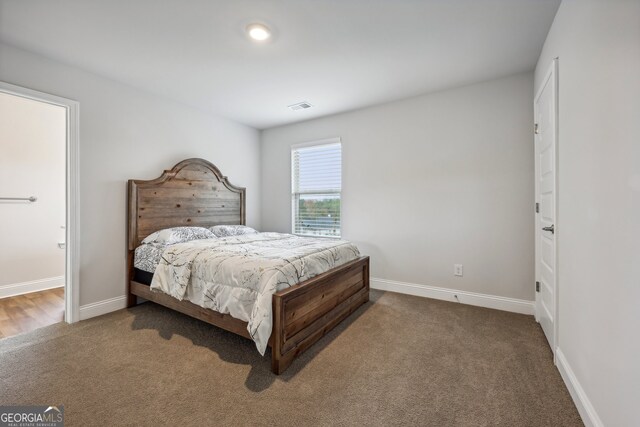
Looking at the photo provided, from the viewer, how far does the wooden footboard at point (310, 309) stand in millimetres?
1865

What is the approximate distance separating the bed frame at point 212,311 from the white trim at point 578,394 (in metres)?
1.63

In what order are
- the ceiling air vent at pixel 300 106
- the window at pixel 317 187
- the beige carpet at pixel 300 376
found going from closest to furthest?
the beige carpet at pixel 300 376 → the ceiling air vent at pixel 300 106 → the window at pixel 317 187

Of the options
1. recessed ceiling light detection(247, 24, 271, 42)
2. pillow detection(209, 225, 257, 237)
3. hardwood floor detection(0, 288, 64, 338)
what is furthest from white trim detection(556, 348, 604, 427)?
hardwood floor detection(0, 288, 64, 338)

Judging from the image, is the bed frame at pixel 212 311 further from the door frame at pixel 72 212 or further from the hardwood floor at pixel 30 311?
the hardwood floor at pixel 30 311

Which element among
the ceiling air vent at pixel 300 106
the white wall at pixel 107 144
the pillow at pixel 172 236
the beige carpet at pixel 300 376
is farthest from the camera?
the ceiling air vent at pixel 300 106

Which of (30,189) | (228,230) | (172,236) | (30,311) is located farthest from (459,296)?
(30,189)

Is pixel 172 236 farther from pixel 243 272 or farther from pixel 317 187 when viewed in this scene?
pixel 317 187

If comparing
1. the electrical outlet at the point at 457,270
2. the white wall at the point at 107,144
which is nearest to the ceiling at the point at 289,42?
the white wall at the point at 107,144

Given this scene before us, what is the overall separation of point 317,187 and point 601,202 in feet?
11.0

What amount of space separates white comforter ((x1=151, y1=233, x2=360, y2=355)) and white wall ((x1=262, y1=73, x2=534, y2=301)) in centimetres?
103

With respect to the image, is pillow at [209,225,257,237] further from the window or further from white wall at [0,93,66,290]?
white wall at [0,93,66,290]

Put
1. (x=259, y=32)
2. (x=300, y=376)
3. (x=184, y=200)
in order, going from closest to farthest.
A: 1. (x=300, y=376)
2. (x=259, y=32)
3. (x=184, y=200)

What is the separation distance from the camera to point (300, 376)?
6.02ft

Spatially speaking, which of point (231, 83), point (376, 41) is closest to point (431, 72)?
point (376, 41)
